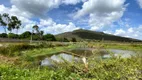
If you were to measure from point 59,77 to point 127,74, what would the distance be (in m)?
4.23

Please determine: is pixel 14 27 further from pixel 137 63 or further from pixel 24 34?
pixel 137 63

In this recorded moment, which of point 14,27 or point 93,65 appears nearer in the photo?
point 93,65

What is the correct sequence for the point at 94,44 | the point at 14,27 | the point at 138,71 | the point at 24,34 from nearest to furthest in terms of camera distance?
the point at 138,71, the point at 94,44, the point at 14,27, the point at 24,34

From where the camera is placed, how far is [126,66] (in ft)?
13.0

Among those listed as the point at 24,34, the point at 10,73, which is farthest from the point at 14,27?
the point at 10,73

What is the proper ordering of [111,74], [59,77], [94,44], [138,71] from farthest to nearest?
[59,77] → [94,44] → [111,74] → [138,71]

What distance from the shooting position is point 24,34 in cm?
10300

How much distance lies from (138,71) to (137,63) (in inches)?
5.7

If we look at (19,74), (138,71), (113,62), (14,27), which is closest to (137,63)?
(138,71)

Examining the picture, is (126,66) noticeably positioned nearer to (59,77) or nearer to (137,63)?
(137,63)

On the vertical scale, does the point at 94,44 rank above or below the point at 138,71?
above

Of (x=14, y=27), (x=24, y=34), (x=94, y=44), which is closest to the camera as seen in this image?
(x=94, y=44)


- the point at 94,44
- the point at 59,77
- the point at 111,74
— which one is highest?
the point at 94,44

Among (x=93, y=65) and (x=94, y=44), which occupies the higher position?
(x=94, y=44)
